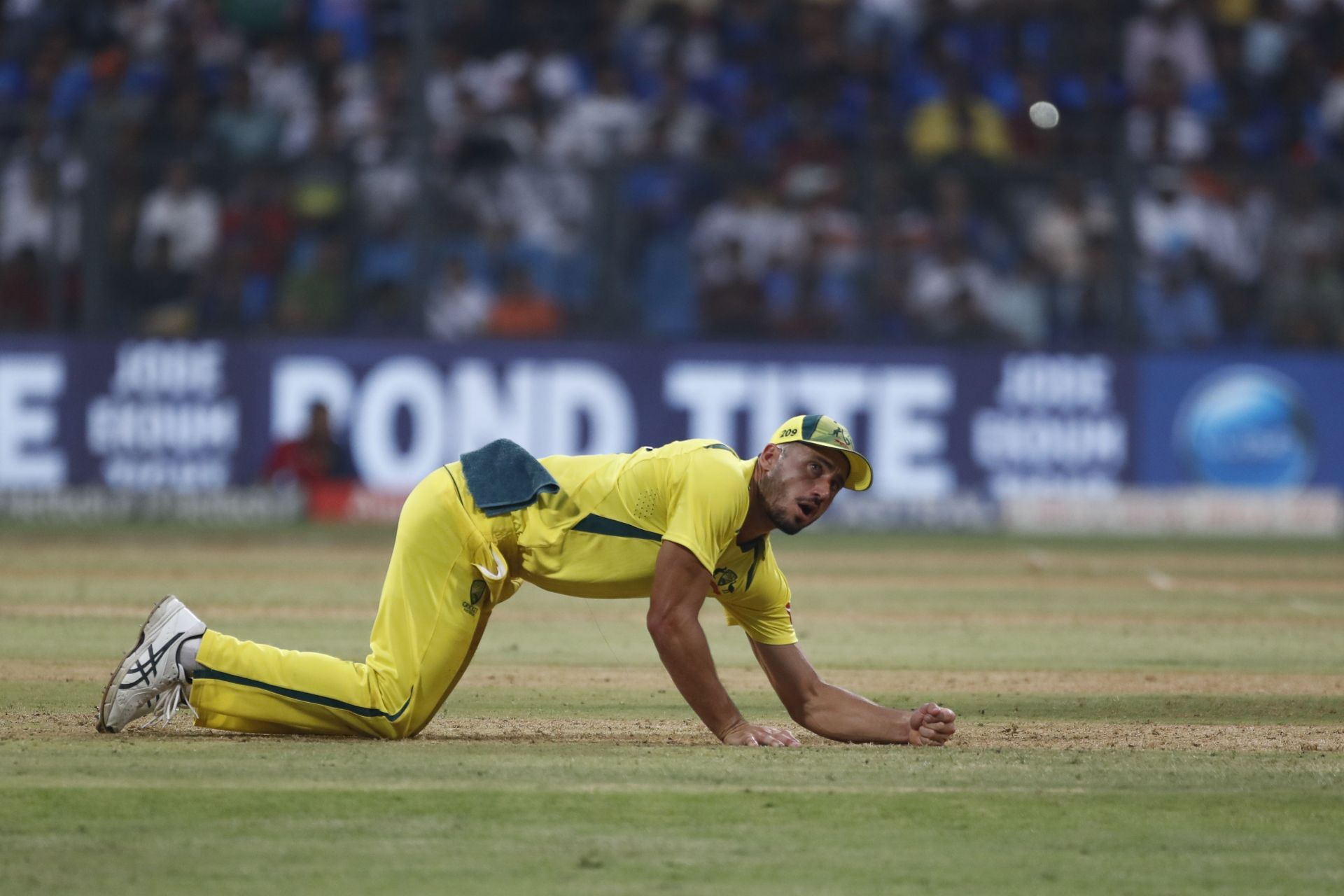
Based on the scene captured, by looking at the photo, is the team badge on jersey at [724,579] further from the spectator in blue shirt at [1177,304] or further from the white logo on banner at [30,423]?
the spectator in blue shirt at [1177,304]

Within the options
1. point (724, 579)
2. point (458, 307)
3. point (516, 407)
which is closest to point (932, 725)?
point (724, 579)

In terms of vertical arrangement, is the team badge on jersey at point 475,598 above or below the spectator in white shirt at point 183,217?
below

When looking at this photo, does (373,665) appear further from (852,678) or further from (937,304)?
(937,304)

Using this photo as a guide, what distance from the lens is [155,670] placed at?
22.8 ft

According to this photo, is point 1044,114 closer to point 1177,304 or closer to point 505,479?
point 1177,304

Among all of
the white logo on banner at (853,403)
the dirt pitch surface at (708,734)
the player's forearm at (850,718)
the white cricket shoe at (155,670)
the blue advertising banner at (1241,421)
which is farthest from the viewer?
the blue advertising banner at (1241,421)

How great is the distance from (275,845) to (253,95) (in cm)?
1759

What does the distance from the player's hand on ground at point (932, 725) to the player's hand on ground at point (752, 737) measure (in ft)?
1.51

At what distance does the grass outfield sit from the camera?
5270 millimetres

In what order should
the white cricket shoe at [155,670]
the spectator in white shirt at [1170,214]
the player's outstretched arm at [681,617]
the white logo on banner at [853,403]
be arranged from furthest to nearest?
the spectator in white shirt at [1170,214] → the white logo on banner at [853,403] → the white cricket shoe at [155,670] → the player's outstretched arm at [681,617]

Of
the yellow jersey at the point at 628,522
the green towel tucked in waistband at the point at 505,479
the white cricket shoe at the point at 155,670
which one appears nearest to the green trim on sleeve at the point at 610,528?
the yellow jersey at the point at 628,522

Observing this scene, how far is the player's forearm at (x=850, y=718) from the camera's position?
7.29 metres

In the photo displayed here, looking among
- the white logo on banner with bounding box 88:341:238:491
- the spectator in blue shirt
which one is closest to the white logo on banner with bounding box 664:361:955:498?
the spectator in blue shirt

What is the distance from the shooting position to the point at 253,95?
21875 millimetres
